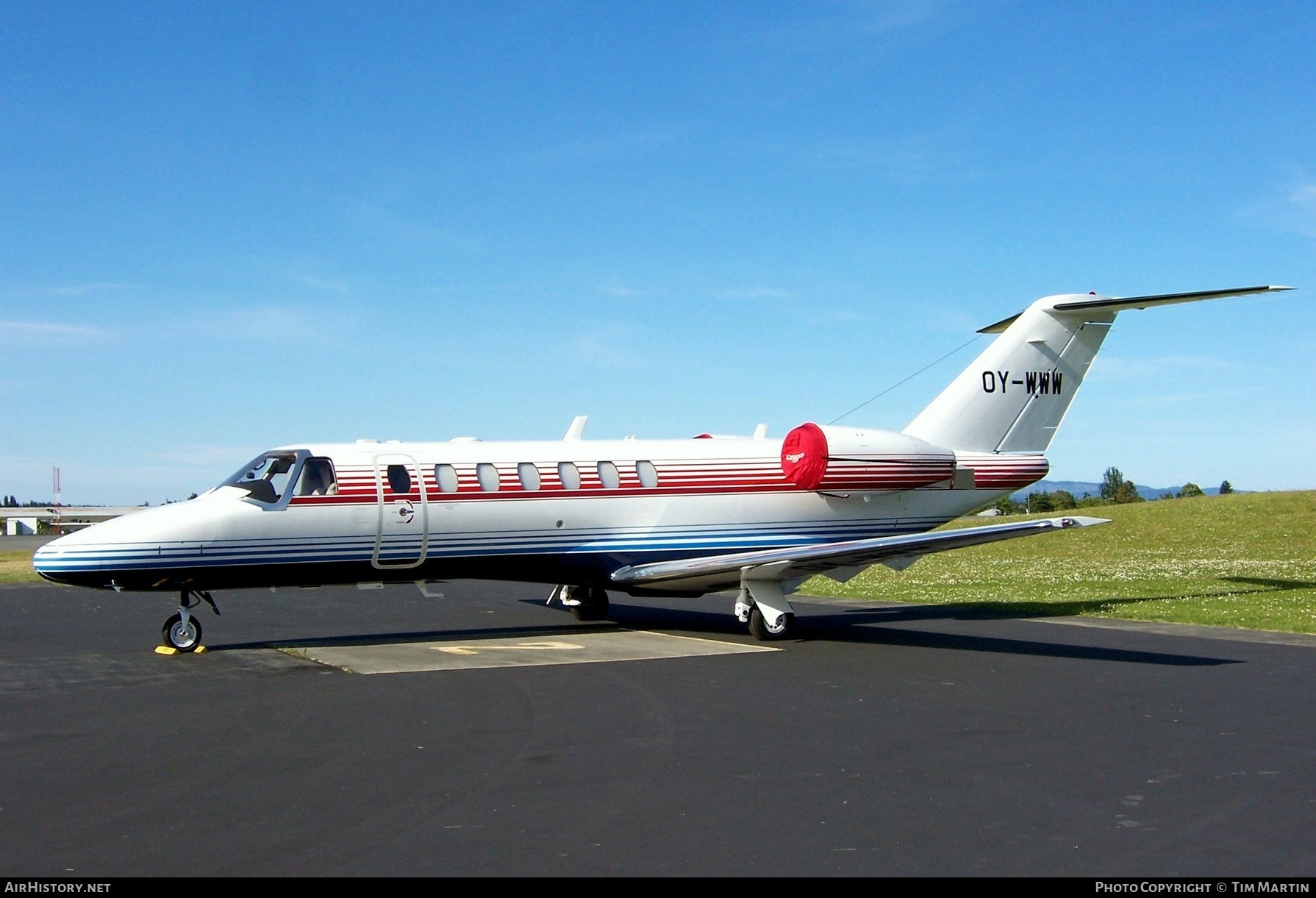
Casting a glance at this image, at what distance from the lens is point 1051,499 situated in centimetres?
8431

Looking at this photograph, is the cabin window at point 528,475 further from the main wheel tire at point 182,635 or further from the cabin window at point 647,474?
the main wheel tire at point 182,635

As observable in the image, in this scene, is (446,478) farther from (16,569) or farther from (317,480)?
(16,569)

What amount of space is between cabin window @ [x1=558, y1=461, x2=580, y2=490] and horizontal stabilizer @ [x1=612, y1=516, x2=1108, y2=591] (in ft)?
4.93

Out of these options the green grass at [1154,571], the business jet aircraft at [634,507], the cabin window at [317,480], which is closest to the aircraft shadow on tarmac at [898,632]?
the business jet aircraft at [634,507]

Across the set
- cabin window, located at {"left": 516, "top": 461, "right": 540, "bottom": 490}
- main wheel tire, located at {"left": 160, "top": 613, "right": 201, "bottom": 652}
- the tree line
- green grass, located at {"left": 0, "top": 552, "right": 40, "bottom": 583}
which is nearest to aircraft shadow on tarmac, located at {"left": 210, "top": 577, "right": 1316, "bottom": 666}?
main wheel tire, located at {"left": 160, "top": 613, "right": 201, "bottom": 652}

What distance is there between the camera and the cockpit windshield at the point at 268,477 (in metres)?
16.2

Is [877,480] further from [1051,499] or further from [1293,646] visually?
[1051,499]

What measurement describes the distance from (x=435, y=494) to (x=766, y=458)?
539 cm

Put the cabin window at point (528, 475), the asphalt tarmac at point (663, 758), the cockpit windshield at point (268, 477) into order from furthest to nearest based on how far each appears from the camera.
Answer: the cabin window at point (528, 475) → the cockpit windshield at point (268, 477) → the asphalt tarmac at point (663, 758)

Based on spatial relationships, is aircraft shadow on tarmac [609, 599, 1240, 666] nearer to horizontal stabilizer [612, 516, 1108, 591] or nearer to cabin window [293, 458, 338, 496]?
horizontal stabilizer [612, 516, 1108, 591]

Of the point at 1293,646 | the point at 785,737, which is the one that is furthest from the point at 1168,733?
the point at 1293,646

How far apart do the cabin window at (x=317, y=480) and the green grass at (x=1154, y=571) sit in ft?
40.3

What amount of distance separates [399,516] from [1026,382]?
11.1 meters

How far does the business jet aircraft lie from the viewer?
15.9 meters
